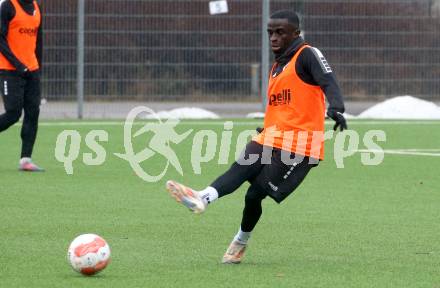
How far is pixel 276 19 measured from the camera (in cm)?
876

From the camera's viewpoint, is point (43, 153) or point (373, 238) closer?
point (373, 238)

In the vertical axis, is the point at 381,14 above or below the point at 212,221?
above

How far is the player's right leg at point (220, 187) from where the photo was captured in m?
8.02

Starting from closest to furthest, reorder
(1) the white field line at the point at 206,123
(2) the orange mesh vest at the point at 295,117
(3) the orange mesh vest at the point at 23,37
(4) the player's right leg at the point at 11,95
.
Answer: (2) the orange mesh vest at the point at 295,117 → (4) the player's right leg at the point at 11,95 → (3) the orange mesh vest at the point at 23,37 → (1) the white field line at the point at 206,123

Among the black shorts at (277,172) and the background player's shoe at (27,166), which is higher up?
the black shorts at (277,172)

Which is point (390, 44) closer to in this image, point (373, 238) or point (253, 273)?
point (373, 238)

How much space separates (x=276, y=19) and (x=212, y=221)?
2505 mm

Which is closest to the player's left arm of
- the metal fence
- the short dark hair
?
the short dark hair

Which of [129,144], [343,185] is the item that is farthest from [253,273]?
[129,144]

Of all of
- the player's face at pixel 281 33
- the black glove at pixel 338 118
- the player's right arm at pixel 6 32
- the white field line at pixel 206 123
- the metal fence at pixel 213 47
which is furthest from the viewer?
the metal fence at pixel 213 47

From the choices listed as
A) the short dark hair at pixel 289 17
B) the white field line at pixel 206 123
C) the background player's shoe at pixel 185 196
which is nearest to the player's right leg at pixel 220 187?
the background player's shoe at pixel 185 196

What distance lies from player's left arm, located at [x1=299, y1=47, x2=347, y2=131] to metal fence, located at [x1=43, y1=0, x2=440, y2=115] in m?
16.0

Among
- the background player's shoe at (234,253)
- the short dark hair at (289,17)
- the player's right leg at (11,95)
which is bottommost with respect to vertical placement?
the background player's shoe at (234,253)

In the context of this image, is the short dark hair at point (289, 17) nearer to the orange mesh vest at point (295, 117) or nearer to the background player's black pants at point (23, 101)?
the orange mesh vest at point (295, 117)
